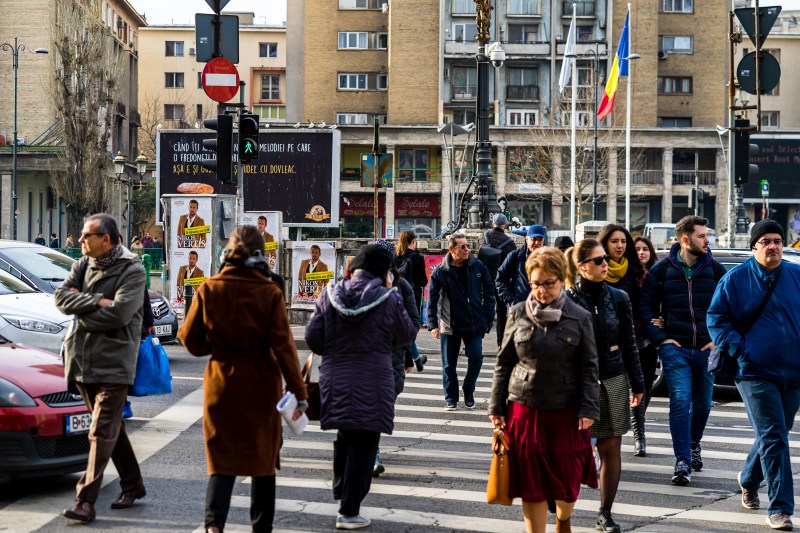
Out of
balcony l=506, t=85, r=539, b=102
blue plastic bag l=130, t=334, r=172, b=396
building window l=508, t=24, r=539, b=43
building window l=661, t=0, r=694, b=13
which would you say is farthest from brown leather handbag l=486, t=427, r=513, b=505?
building window l=661, t=0, r=694, b=13

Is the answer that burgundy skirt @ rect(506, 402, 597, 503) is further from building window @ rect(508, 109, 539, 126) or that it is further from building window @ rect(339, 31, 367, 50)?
building window @ rect(339, 31, 367, 50)

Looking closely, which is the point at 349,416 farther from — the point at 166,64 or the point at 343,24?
the point at 166,64

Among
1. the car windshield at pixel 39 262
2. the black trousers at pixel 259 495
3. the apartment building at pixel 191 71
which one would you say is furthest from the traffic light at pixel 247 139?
the apartment building at pixel 191 71

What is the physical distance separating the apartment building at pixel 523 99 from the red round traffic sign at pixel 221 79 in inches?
1799

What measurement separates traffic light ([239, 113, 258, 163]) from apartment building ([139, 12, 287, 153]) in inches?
3379

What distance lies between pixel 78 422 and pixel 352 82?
63.8 m

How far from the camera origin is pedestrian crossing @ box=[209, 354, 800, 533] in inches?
288

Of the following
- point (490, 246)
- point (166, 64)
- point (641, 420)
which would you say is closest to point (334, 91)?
point (166, 64)

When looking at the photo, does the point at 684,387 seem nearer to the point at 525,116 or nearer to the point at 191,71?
the point at 525,116

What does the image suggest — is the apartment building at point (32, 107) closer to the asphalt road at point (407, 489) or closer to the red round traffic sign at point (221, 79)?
the red round traffic sign at point (221, 79)

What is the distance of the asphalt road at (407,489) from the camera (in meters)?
7.22

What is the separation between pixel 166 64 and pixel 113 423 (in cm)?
10189

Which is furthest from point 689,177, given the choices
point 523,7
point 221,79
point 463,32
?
point 221,79

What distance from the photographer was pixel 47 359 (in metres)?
8.52
